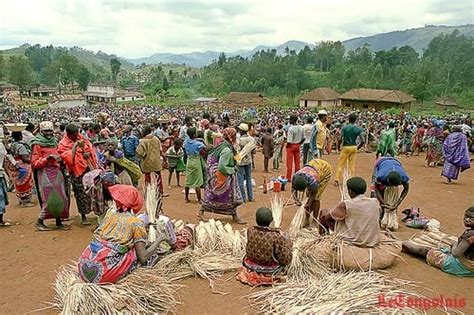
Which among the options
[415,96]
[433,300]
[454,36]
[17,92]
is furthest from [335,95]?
[454,36]

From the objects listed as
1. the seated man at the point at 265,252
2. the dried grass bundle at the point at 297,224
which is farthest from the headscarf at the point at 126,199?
the dried grass bundle at the point at 297,224

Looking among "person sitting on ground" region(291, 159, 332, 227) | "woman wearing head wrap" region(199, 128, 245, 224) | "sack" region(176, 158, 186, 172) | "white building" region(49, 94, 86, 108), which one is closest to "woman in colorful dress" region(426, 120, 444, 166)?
"sack" region(176, 158, 186, 172)

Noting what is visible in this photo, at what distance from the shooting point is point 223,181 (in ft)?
21.1

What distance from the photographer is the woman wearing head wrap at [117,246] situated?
3.90 metres

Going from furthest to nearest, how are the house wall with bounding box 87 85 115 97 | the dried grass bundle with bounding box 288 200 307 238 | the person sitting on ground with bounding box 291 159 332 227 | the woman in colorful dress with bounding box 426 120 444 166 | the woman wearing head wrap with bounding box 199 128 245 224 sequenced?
1. the house wall with bounding box 87 85 115 97
2. the woman in colorful dress with bounding box 426 120 444 166
3. the woman wearing head wrap with bounding box 199 128 245 224
4. the person sitting on ground with bounding box 291 159 332 227
5. the dried grass bundle with bounding box 288 200 307 238

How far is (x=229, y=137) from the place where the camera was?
6.45 metres

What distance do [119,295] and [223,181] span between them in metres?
2.93

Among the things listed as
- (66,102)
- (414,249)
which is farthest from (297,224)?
(66,102)

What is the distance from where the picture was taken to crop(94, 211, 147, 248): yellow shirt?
3955mm

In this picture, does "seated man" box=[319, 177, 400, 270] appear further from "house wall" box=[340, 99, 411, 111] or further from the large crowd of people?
"house wall" box=[340, 99, 411, 111]

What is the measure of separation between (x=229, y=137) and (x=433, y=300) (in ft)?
11.7

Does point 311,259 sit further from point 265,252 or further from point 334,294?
point 334,294

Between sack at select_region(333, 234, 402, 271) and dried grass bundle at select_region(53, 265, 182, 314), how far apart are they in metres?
1.84

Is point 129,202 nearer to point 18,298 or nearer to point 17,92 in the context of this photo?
point 18,298
